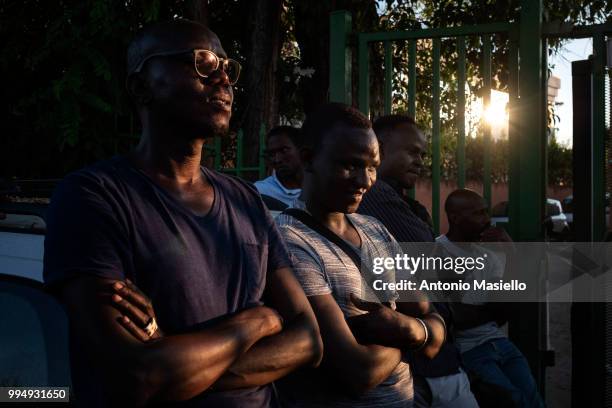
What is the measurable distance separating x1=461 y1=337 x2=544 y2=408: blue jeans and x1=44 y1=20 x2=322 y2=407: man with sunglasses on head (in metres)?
1.64

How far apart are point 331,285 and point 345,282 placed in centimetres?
4

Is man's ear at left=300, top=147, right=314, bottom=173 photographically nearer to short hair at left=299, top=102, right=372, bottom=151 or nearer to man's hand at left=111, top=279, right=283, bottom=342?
short hair at left=299, top=102, right=372, bottom=151

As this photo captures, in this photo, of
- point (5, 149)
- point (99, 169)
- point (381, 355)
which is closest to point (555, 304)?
point (5, 149)

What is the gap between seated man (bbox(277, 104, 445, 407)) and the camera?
Answer: 183 cm

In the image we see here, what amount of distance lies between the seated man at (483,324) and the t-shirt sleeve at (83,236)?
2073mm

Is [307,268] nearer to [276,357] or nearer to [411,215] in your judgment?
[276,357]

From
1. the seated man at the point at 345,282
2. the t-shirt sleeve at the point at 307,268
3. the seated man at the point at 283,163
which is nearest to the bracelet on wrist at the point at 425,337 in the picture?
the seated man at the point at 345,282

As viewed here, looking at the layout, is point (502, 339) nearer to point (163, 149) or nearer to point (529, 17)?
point (529, 17)

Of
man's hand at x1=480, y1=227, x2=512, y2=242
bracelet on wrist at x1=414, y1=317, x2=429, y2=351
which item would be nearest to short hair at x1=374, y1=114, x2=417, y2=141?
man's hand at x1=480, y1=227, x2=512, y2=242

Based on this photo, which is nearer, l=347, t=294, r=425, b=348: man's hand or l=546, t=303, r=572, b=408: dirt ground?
l=347, t=294, r=425, b=348: man's hand

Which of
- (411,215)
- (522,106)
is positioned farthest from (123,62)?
(411,215)

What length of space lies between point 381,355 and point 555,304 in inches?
362

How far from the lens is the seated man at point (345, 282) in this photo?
183cm

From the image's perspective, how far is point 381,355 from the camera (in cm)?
186
